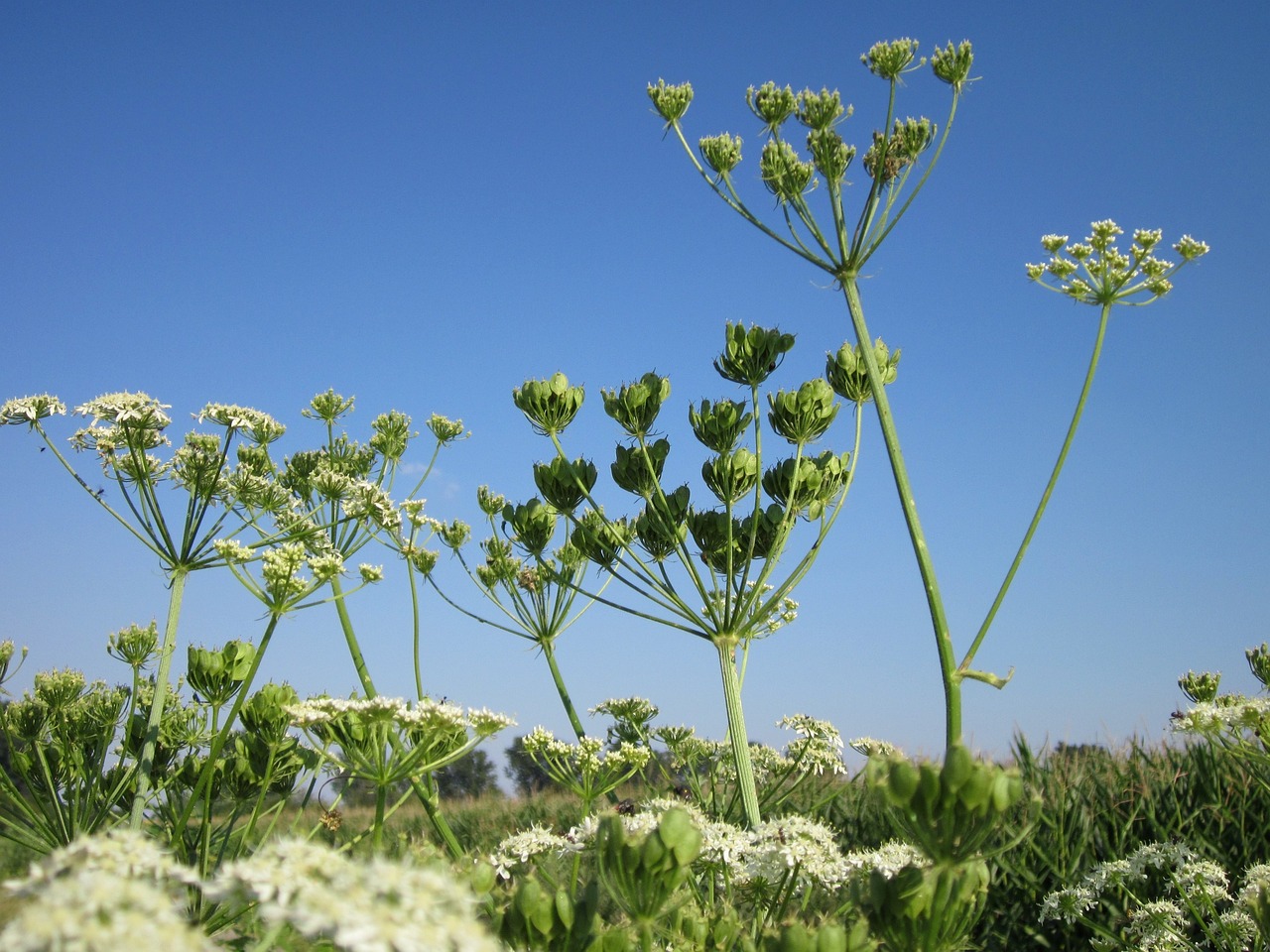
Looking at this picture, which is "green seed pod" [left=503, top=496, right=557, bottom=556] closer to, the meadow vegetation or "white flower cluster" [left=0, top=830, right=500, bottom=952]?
the meadow vegetation

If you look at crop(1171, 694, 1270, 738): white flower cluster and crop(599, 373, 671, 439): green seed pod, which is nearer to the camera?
crop(1171, 694, 1270, 738): white flower cluster

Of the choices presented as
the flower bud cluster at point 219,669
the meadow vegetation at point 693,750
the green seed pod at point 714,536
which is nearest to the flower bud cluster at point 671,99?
the meadow vegetation at point 693,750

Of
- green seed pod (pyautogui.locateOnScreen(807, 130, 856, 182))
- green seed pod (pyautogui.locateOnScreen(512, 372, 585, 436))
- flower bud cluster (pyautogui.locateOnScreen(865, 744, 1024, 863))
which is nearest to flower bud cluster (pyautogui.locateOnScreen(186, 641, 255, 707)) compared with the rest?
green seed pod (pyautogui.locateOnScreen(512, 372, 585, 436))

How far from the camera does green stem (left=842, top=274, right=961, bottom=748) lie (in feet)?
17.9

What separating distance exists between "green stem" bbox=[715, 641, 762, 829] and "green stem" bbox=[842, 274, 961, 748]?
4.54 ft

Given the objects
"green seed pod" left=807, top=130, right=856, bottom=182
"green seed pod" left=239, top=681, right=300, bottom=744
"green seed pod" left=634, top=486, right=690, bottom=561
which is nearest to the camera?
"green seed pod" left=239, top=681, right=300, bottom=744

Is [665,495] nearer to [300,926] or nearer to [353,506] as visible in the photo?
[353,506]

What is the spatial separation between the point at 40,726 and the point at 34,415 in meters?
2.27

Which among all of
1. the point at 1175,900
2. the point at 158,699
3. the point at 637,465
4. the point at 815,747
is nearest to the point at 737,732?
the point at 815,747

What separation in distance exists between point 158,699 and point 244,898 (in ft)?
13.4

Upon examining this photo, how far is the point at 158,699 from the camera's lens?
5.29 metres

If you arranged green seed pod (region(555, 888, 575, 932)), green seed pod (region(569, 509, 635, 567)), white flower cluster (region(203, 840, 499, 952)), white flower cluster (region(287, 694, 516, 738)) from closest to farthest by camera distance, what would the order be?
1. white flower cluster (region(203, 840, 499, 952))
2. green seed pod (region(555, 888, 575, 932))
3. white flower cluster (region(287, 694, 516, 738))
4. green seed pod (region(569, 509, 635, 567))

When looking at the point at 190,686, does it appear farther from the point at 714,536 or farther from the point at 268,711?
the point at 714,536

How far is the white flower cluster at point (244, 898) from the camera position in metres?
1.38
